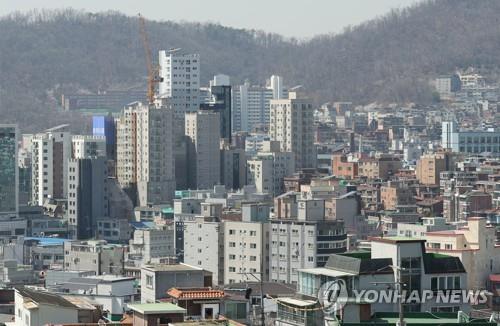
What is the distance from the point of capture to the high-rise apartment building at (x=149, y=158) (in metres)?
54.1

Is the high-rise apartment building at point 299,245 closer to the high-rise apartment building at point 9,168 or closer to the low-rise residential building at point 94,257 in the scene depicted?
the low-rise residential building at point 94,257

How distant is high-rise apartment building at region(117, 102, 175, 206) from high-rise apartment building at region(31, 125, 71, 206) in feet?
6.22

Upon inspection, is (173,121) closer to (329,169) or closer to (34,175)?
(34,175)

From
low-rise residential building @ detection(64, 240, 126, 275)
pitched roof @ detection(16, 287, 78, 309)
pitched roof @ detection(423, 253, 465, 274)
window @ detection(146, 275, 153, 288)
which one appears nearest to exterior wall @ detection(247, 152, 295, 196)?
low-rise residential building @ detection(64, 240, 126, 275)

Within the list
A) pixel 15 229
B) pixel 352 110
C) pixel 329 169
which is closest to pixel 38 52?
pixel 352 110

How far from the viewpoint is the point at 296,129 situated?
6338 centimetres

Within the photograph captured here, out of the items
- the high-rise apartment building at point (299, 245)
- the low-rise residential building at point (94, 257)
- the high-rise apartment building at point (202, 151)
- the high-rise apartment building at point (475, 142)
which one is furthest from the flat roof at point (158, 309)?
the high-rise apartment building at point (475, 142)

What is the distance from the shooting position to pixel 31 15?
130750 millimetres

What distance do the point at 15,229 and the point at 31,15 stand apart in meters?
84.7

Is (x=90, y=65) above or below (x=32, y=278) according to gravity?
above

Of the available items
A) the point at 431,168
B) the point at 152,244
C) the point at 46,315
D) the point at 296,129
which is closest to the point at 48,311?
the point at 46,315

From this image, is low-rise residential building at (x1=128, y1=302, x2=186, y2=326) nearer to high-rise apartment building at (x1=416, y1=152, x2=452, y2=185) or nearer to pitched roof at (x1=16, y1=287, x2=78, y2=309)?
pitched roof at (x1=16, y1=287, x2=78, y2=309)

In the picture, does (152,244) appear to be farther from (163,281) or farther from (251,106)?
(251,106)

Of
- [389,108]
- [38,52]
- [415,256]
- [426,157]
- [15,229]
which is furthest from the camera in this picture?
[38,52]
